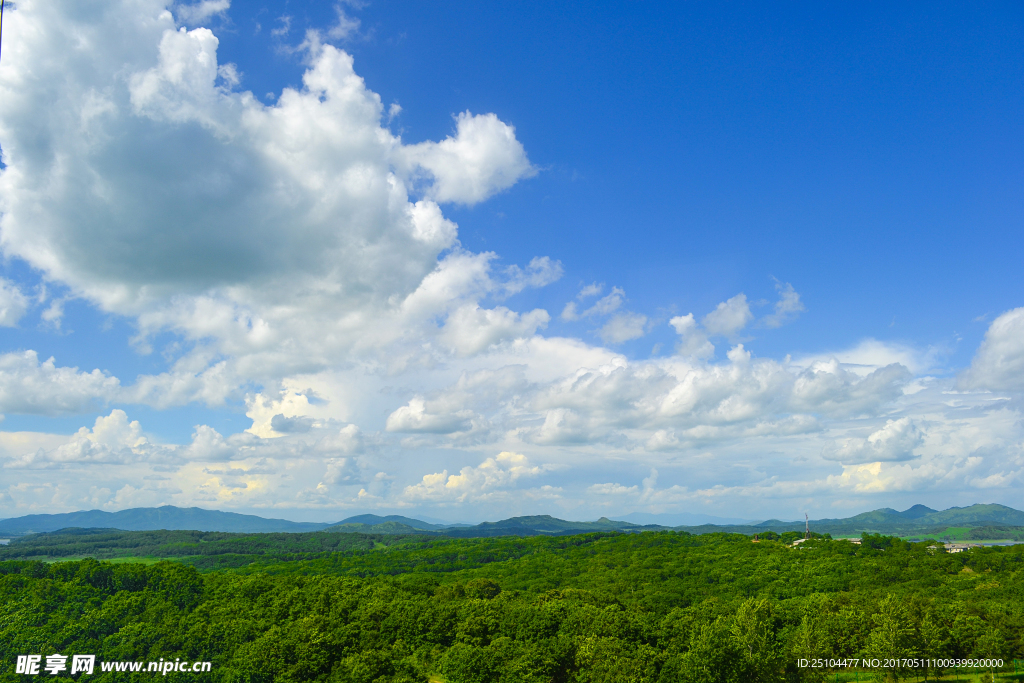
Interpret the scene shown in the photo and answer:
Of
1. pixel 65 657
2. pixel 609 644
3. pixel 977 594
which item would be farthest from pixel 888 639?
pixel 65 657

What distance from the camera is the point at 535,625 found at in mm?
75438

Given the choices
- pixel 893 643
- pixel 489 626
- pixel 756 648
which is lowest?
pixel 756 648

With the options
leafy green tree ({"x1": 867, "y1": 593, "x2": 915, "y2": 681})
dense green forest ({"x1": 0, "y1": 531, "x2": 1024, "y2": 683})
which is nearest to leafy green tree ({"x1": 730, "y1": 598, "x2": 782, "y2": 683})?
dense green forest ({"x1": 0, "y1": 531, "x2": 1024, "y2": 683})

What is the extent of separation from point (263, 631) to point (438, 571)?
11541 centimetres

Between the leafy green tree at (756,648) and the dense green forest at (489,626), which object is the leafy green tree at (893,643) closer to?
the dense green forest at (489,626)

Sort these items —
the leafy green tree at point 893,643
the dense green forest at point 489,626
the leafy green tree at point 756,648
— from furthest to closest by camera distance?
the leafy green tree at point 893,643
the leafy green tree at point 756,648
the dense green forest at point 489,626

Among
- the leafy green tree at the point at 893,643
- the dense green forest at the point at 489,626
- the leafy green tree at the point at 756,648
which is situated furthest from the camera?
the leafy green tree at the point at 893,643

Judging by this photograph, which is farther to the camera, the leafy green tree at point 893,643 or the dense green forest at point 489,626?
A: the leafy green tree at point 893,643

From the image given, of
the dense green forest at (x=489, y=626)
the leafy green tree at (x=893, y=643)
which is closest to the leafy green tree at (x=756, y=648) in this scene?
the dense green forest at (x=489, y=626)

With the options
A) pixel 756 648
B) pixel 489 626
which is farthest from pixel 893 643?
pixel 489 626

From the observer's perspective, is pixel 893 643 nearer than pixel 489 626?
A: Yes

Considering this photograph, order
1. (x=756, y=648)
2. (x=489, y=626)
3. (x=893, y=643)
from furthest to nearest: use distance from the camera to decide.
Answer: (x=489, y=626), (x=893, y=643), (x=756, y=648)

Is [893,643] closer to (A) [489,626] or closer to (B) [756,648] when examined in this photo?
(B) [756,648]

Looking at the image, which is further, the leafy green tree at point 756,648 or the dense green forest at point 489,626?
the leafy green tree at point 756,648
